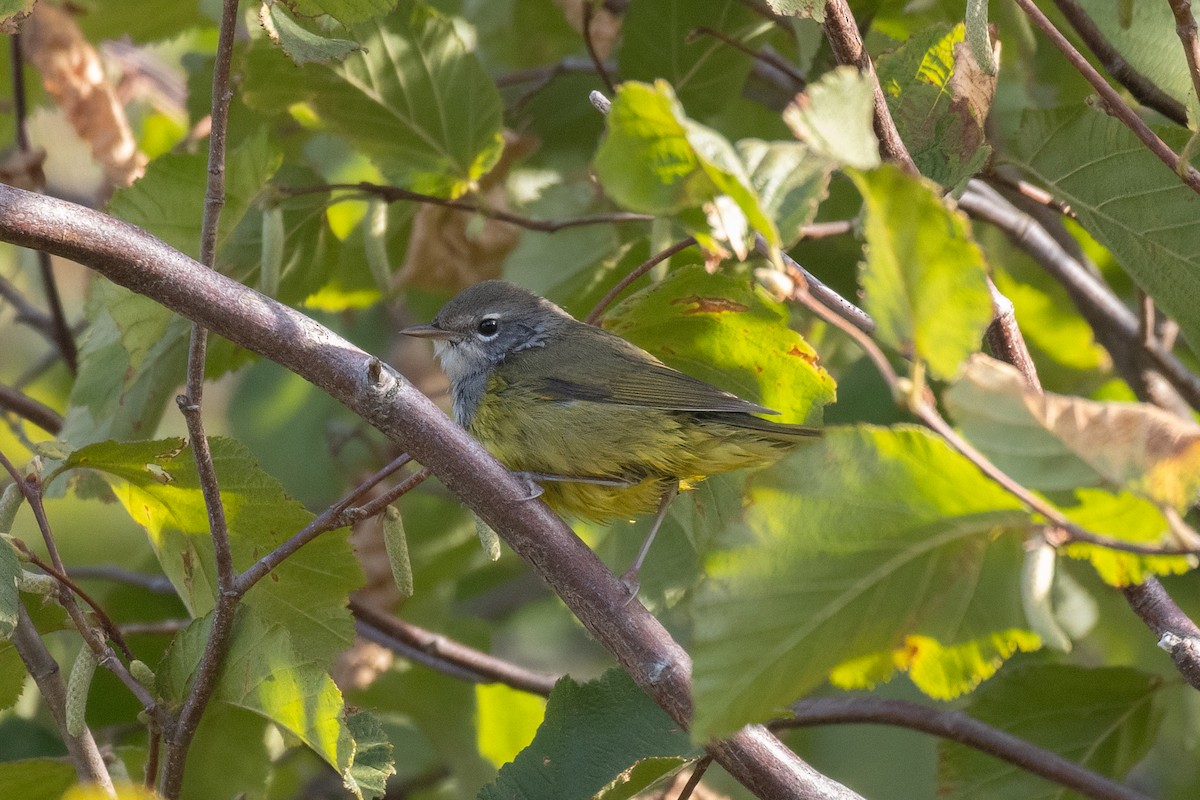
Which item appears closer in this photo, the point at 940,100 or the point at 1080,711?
the point at 940,100

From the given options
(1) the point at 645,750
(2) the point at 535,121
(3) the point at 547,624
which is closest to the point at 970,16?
(1) the point at 645,750

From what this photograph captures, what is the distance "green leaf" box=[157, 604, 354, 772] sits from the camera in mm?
1990

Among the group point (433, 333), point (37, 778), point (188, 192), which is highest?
point (188, 192)

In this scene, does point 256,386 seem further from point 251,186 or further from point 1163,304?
point 1163,304

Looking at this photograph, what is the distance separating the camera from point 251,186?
276 centimetres

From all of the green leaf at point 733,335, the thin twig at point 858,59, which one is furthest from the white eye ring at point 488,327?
the thin twig at point 858,59

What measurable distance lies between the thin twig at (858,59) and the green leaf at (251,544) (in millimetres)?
1279

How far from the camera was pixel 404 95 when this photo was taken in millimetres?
3182

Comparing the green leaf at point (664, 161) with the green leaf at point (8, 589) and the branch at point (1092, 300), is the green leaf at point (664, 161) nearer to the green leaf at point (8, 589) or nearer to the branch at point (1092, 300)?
the green leaf at point (8, 589)

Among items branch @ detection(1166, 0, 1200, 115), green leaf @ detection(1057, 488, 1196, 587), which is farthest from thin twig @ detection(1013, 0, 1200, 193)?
green leaf @ detection(1057, 488, 1196, 587)

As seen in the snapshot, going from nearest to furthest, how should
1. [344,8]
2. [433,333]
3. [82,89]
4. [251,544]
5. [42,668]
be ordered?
[42,668]
[344,8]
[251,544]
[433,333]
[82,89]

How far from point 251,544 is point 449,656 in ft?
4.19

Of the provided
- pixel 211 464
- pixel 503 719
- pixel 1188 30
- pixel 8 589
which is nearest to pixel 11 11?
pixel 211 464

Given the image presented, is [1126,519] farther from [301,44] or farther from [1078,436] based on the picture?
[301,44]
